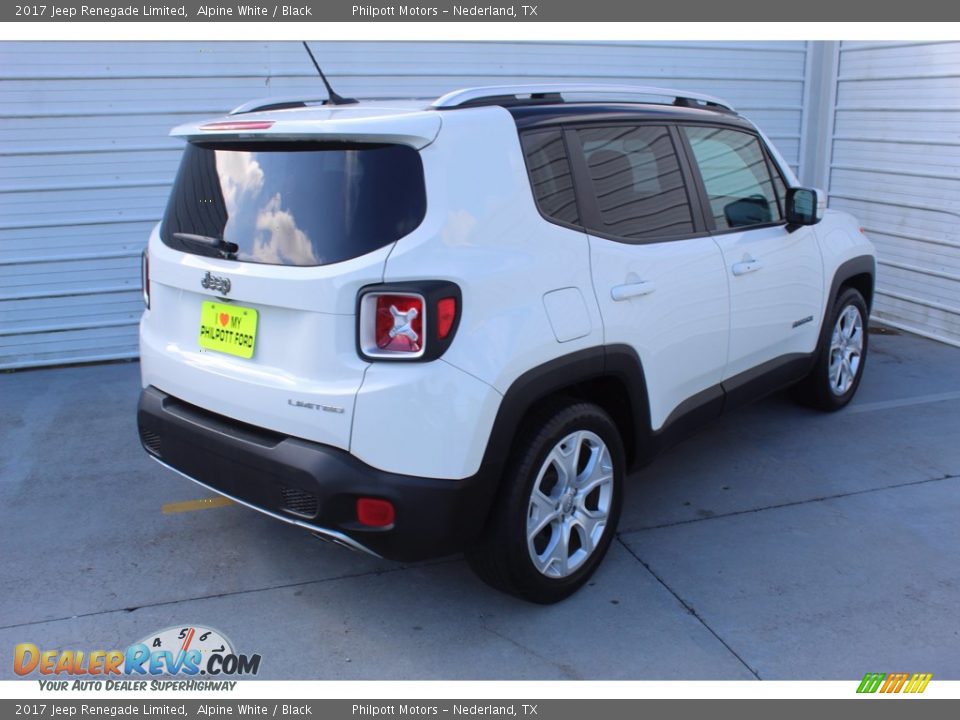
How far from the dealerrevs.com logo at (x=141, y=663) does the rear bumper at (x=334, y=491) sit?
547 mm

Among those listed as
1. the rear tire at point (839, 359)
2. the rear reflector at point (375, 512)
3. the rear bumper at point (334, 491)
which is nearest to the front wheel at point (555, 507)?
the rear bumper at point (334, 491)

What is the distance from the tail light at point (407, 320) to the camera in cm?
271

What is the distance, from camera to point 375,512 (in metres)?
2.79

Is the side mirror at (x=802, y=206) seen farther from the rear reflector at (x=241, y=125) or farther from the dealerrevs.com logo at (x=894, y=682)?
the rear reflector at (x=241, y=125)

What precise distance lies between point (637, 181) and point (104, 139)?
4.48 m

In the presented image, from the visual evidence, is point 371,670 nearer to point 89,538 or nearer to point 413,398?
point 413,398

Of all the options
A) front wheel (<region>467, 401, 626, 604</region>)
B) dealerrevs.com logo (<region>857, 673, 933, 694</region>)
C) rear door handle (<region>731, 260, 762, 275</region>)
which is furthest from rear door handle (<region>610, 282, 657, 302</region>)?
dealerrevs.com logo (<region>857, 673, 933, 694</region>)

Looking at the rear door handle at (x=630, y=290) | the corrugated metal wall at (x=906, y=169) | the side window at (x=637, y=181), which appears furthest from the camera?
the corrugated metal wall at (x=906, y=169)

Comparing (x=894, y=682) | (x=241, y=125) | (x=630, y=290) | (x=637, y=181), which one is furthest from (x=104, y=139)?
(x=894, y=682)

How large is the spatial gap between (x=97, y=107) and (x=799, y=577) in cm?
561

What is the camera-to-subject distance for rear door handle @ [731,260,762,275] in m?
4.04

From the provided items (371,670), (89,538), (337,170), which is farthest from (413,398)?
(89,538)

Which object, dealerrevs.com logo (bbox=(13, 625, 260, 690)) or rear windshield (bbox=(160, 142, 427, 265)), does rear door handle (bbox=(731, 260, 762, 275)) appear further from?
dealerrevs.com logo (bbox=(13, 625, 260, 690))

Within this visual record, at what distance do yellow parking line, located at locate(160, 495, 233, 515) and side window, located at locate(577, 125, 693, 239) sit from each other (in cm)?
225
